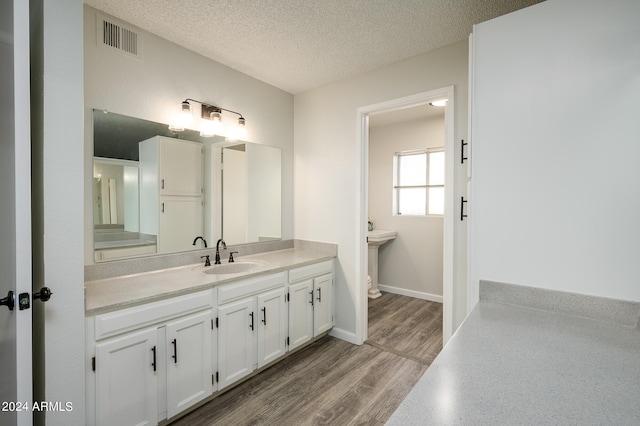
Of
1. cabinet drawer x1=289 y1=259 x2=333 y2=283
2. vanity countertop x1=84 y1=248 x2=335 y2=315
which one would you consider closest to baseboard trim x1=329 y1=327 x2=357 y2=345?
cabinet drawer x1=289 y1=259 x2=333 y2=283

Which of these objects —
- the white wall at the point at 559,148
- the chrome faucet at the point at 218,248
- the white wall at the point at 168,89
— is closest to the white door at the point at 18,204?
the white wall at the point at 168,89

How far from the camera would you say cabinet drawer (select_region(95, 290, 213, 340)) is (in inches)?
58.0

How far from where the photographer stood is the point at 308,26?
2025mm

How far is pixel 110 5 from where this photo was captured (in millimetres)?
1825

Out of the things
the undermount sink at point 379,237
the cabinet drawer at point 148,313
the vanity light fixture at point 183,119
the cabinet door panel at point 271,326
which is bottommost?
the cabinet door panel at point 271,326

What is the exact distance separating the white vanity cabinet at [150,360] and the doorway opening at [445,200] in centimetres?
145

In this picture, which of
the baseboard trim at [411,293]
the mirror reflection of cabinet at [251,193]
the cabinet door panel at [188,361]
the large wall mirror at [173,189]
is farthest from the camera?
the baseboard trim at [411,293]

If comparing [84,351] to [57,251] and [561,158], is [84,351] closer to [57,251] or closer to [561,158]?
A: [57,251]

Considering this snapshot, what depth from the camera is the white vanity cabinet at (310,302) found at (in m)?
2.52

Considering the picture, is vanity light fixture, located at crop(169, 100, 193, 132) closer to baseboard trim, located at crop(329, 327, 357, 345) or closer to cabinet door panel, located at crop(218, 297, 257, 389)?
cabinet door panel, located at crop(218, 297, 257, 389)

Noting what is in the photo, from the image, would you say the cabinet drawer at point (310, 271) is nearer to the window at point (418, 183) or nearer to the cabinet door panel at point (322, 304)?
the cabinet door panel at point (322, 304)

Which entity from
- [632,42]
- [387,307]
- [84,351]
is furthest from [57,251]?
[387,307]

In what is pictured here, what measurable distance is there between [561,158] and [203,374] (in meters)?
2.24

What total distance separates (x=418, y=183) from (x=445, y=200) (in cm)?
219
